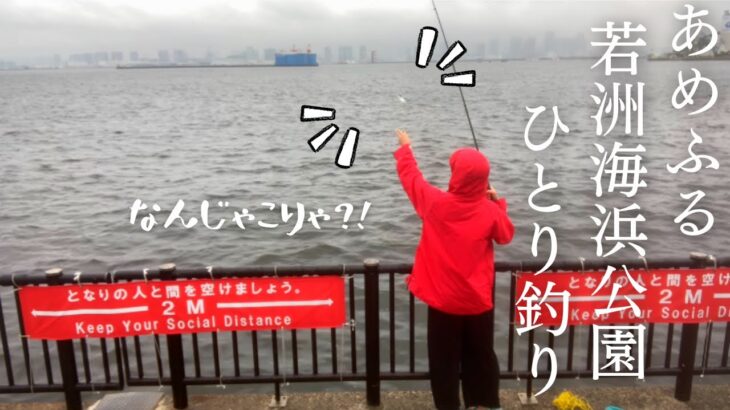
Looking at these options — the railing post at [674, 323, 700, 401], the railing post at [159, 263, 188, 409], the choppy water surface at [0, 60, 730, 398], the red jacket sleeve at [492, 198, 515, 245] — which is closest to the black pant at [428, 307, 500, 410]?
the red jacket sleeve at [492, 198, 515, 245]

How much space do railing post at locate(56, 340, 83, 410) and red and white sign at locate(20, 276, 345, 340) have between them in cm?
22

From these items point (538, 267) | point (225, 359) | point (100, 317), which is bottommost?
point (225, 359)

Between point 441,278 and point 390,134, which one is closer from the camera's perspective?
point 441,278

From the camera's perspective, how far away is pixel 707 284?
16.1 ft

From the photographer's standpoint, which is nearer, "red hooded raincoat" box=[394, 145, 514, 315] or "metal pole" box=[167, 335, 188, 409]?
"red hooded raincoat" box=[394, 145, 514, 315]

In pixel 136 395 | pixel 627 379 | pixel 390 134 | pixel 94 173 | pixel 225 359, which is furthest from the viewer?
pixel 390 134

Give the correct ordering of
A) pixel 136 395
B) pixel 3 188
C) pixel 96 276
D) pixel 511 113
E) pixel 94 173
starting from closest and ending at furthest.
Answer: pixel 96 276, pixel 136 395, pixel 3 188, pixel 94 173, pixel 511 113

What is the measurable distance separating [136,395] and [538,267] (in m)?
3.79

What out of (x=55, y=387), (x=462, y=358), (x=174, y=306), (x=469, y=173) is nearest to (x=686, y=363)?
(x=462, y=358)

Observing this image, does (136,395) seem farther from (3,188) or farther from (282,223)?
(3,188)

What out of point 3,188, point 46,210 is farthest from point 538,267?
point 3,188

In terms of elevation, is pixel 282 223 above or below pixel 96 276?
below

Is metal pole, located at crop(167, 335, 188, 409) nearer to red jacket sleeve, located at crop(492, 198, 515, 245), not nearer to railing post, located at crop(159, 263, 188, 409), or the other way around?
railing post, located at crop(159, 263, 188, 409)

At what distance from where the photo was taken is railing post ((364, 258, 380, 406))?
4959 mm
